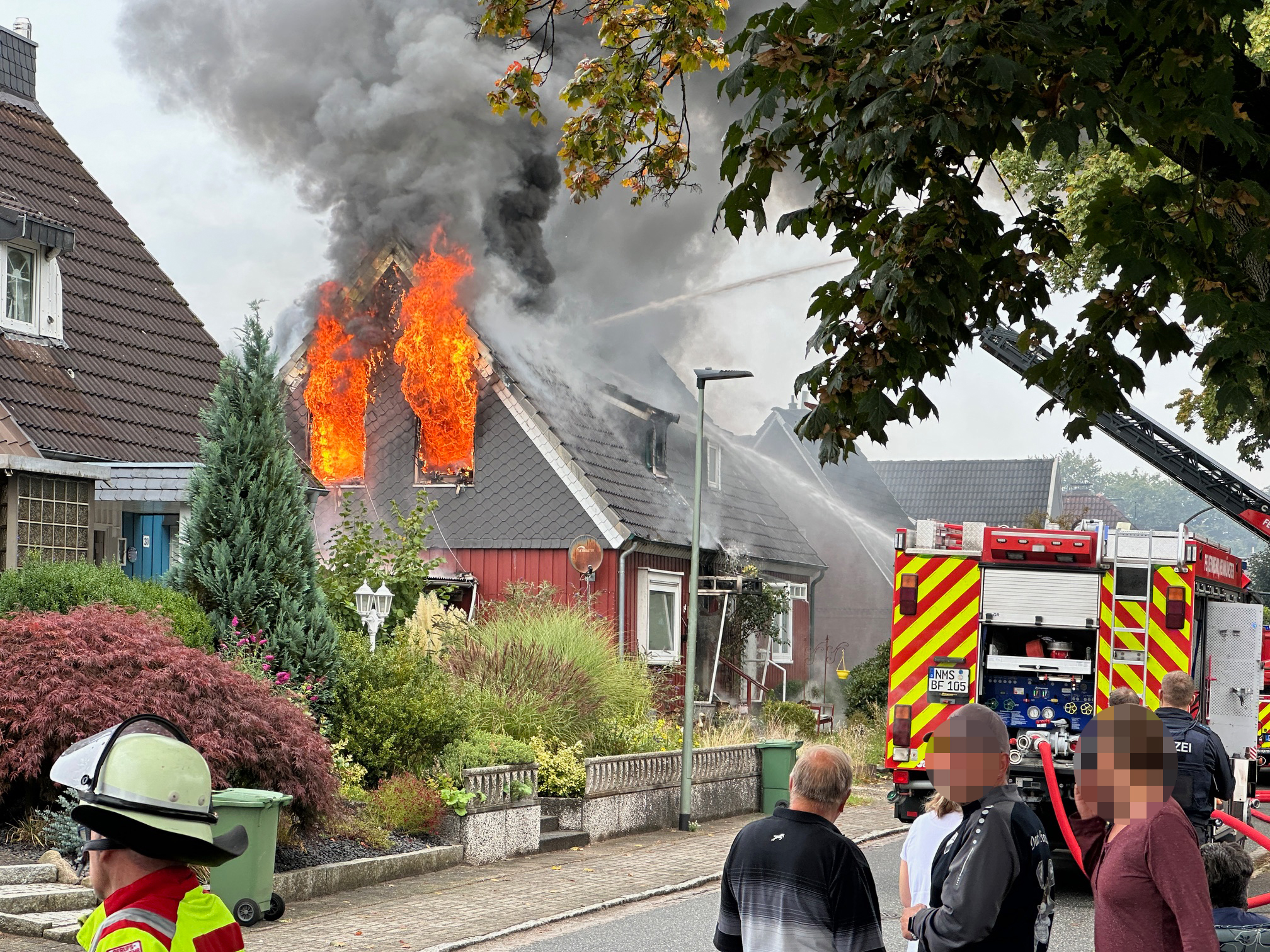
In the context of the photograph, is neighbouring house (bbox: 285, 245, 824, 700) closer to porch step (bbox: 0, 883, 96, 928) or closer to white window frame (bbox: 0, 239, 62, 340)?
white window frame (bbox: 0, 239, 62, 340)

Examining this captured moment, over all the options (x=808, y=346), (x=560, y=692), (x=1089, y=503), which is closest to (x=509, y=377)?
(x=560, y=692)

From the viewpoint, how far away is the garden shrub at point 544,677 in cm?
1519

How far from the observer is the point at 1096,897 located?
4004mm

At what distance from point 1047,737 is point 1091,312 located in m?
6.08

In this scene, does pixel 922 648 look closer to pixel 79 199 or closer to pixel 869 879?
pixel 869 879

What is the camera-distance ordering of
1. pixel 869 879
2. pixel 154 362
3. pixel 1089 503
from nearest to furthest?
pixel 869 879 < pixel 154 362 < pixel 1089 503

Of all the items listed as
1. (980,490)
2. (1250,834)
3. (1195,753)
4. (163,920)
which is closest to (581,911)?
(1195,753)

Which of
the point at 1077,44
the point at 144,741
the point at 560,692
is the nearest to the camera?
the point at 144,741

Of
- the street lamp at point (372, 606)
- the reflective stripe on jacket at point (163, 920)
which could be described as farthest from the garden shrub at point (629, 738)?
the reflective stripe on jacket at point (163, 920)

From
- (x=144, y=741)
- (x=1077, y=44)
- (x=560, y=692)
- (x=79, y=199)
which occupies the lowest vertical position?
(x=560, y=692)

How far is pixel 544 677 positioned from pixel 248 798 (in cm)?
685

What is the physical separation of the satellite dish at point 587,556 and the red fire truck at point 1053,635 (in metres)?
9.58

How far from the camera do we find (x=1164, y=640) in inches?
491

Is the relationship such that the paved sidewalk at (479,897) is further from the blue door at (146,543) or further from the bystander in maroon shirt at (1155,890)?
the bystander in maroon shirt at (1155,890)
